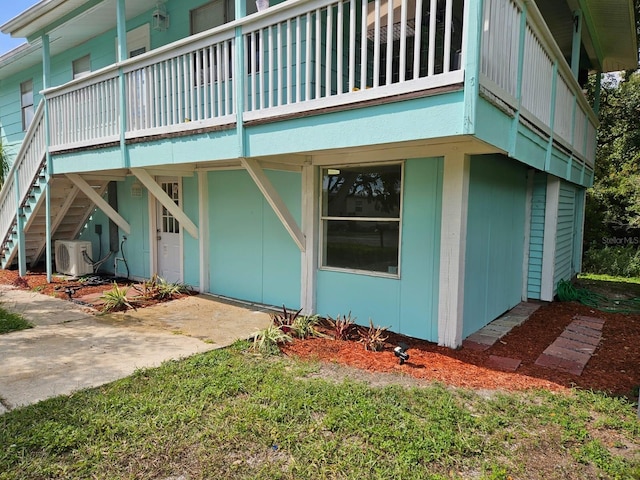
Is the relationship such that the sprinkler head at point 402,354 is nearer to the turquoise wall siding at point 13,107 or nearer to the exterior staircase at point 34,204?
the exterior staircase at point 34,204

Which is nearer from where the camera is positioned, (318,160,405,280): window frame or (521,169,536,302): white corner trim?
(318,160,405,280): window frame

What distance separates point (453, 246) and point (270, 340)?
2.29m

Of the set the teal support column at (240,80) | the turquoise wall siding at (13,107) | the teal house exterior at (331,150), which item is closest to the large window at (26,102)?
the turquoise wall siding at (13,107)

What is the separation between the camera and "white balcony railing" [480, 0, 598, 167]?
11.0 ft

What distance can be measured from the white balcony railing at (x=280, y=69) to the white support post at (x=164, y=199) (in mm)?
632

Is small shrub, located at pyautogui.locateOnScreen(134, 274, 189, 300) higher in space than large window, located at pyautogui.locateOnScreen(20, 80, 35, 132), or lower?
lower

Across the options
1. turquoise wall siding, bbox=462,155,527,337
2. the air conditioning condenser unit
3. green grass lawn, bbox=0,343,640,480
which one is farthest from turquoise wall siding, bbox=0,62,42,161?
turquoise wall siding, bbox=462,155,527,337

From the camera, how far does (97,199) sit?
7969mm

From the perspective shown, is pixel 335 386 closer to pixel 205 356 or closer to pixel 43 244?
pixel 205 356

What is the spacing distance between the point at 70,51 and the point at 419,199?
9993 mm

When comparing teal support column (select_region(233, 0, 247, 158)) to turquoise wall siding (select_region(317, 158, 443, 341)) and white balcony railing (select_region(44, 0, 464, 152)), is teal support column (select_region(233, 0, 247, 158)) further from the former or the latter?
turquoise wall siding (select_region(317, 158, 443, 341))

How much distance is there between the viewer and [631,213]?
12969 mm

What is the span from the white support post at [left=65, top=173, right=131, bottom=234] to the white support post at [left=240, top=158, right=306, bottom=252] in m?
4.33

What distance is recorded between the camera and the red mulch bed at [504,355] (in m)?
3.84
